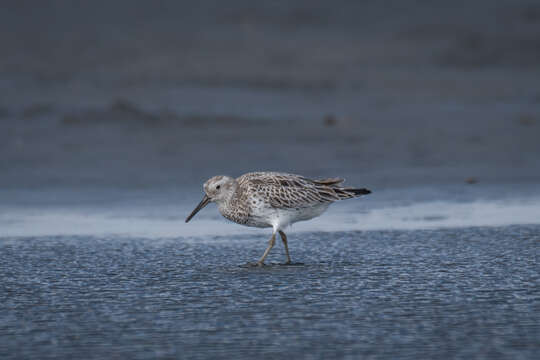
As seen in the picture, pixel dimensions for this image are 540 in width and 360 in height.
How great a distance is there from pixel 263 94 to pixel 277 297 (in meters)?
12.3

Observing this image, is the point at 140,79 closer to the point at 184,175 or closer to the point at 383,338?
the point at 184,175

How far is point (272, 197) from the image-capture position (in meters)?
8.71

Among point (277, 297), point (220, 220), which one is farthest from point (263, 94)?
point (277, 297)

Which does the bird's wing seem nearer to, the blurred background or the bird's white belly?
the bird's white belly

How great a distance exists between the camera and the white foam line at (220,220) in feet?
32.8

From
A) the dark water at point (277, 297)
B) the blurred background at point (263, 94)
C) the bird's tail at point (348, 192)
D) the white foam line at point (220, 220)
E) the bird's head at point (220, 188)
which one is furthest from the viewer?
the blurred background at point (263, 94)

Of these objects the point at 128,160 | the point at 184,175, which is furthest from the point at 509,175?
the point at 128,160

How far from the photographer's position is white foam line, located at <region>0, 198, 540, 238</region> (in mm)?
9992

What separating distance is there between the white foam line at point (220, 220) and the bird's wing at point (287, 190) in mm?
983

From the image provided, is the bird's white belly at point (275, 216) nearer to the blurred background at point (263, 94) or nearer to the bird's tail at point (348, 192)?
the bird's tail at point (348, 192)

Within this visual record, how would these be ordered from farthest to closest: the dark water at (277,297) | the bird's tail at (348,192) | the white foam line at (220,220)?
the white foam line at (220,220), the bird's tail at (348,192), the dark water at (277,297)

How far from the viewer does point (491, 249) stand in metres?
8.61

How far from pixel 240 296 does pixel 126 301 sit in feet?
2.65

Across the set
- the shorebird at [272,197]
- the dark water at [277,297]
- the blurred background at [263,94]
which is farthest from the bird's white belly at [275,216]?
the blurred background at [263,94]
